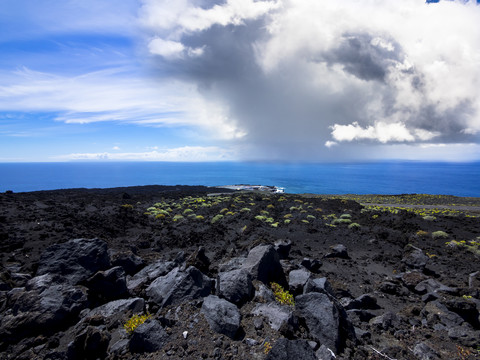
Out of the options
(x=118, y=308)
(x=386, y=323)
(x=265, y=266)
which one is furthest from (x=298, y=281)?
(x=118, y=308)

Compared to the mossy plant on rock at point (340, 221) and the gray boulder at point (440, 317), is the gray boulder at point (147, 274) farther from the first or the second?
the mossy plant on rock at point (340, 221)

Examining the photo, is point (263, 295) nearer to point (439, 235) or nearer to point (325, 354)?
point (325, 354)

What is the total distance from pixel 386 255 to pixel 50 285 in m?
18.0

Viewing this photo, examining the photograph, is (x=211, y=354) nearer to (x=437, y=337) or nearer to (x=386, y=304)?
(x=437, y=337)

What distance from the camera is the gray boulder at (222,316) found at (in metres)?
5.76

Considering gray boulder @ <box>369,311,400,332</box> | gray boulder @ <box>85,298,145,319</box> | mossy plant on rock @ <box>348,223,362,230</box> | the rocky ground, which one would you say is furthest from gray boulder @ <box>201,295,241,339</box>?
mossy plant on rock @ <box>348,223,362,230</box>

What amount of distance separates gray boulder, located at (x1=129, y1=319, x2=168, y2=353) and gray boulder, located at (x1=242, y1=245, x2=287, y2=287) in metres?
3.66

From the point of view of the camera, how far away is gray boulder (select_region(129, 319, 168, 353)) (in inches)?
215

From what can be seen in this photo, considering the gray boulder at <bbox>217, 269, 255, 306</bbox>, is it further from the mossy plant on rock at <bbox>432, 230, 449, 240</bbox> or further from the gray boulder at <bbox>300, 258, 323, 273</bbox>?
the mossy plant on rock at <bbox>432, 230, 449, 240</bbox>

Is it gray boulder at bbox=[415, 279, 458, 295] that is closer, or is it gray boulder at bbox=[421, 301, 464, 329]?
gray boulder at bbox=[421, 301, 464, 329]

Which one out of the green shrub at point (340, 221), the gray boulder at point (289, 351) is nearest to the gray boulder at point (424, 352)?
the gray boulder at point (289, 351)

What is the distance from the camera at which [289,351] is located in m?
4.67

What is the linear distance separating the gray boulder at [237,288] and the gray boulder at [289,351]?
2.44 metres

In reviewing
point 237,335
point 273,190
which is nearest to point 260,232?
point 237,335
